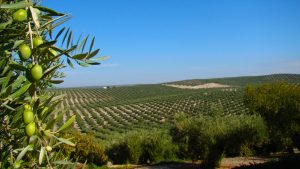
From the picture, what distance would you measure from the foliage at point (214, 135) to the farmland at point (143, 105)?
2.42 meters

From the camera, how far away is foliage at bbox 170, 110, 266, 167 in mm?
17609

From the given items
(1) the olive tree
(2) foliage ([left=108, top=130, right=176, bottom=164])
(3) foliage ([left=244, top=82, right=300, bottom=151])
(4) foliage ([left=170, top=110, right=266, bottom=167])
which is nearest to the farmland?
(1) the olive tree

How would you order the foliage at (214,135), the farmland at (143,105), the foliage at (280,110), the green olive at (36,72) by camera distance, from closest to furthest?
the green olive at (36,72) < the foliage at (214,135) < the foliage at (280,110) < the farmland at (143,105)

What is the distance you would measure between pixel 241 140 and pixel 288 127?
325 cm

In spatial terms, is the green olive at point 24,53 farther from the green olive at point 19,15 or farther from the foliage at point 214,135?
the foliage at point 214,135

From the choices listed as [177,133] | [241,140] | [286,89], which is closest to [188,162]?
[177,133]

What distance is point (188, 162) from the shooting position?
1967 cm

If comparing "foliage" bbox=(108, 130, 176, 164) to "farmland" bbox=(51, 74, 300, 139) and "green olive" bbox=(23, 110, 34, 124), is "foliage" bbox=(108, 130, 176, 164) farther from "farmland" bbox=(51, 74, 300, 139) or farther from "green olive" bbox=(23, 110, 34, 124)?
"green olive" bbox=(23, 110, 34, 124)

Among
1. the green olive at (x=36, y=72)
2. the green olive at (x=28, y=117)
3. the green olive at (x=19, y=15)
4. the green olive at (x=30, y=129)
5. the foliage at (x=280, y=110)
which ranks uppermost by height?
the green olive at (x=19, y=15)

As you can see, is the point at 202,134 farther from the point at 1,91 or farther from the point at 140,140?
the point at 1,91

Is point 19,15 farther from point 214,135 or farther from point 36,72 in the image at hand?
point 214,135

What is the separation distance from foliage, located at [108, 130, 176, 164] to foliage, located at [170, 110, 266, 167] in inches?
63.9

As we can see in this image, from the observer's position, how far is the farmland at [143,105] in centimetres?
4722

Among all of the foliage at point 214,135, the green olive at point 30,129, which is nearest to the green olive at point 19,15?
the green olive at point 30,129
